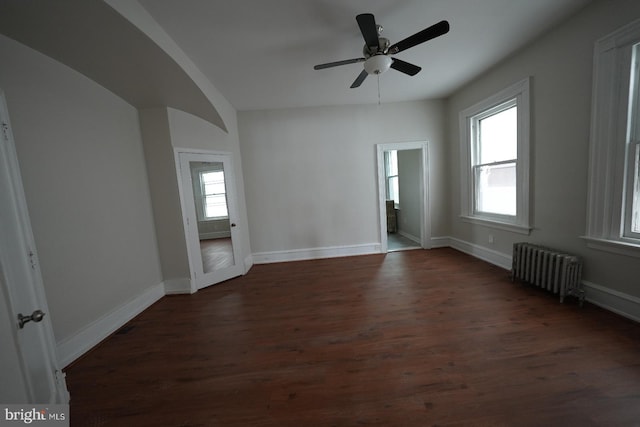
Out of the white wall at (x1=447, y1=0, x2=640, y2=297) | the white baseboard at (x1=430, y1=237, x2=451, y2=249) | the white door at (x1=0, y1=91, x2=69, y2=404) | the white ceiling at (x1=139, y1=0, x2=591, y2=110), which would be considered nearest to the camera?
the white door at (x1=0, y1=91, x2=69, y2=404)

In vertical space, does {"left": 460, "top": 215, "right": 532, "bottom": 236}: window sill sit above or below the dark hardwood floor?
above

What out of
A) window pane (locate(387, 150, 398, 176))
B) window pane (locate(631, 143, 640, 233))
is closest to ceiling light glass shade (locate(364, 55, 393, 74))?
window pane (locate(631, 143, 640, 233))

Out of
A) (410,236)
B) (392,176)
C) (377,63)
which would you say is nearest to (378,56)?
(377,63)

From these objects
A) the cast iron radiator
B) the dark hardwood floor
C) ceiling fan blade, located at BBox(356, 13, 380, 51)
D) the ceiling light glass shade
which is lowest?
the dark hardwood floor

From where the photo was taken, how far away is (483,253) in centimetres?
371

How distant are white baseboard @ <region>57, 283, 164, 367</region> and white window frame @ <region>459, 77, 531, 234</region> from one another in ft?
16.6

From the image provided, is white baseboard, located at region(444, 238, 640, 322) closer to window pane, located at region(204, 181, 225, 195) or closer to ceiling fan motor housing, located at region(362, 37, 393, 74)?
ceiling fan motor housing, located at region(362, 37, 393, 74)

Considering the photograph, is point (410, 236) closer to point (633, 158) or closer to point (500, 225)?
point (500, 225)

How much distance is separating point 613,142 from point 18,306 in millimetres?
4457

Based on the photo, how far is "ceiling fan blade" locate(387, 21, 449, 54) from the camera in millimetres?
1763

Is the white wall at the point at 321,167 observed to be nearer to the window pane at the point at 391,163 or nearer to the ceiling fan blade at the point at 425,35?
the ceiling fan blade at the point at 425,35

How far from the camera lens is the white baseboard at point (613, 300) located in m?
1.98

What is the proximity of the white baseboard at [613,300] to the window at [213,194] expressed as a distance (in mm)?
4666

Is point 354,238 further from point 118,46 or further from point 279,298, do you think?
point 118,46
